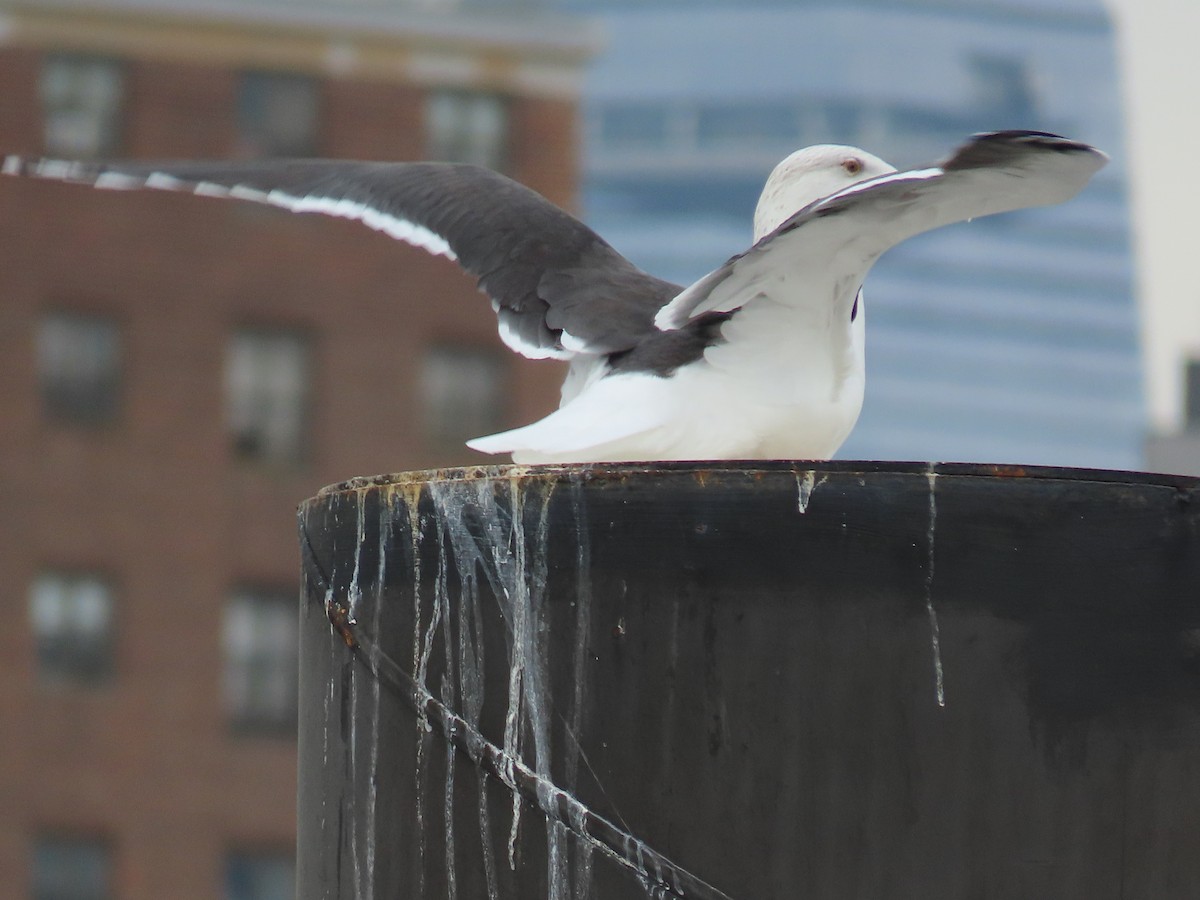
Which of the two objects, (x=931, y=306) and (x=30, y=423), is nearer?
(x=30, y=423)

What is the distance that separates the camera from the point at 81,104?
31.4 metres

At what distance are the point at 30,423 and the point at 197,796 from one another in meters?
5.73

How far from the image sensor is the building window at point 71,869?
2955cm

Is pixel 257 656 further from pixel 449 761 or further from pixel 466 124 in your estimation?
pixel 449 761

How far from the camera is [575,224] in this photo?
20.7 ft

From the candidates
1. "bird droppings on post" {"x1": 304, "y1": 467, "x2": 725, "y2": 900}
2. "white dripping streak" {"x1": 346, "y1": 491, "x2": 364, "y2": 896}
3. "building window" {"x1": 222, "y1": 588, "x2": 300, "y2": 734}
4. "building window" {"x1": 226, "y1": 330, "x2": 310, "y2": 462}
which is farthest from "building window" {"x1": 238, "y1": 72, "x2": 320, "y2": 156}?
"bird droppings on post" {"x1": 304, "y1": 467, "x2": 725, "y2": 900}

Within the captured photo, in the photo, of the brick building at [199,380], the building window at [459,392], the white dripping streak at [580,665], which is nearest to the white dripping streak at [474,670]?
the white dripping streak at [580,665]

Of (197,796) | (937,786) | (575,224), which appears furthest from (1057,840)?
(197,796)

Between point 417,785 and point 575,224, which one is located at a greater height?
point 575,224

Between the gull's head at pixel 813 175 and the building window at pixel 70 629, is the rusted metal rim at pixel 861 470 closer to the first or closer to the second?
the gull's head at pixel 813 175

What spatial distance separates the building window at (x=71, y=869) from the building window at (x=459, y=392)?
25.2 feet

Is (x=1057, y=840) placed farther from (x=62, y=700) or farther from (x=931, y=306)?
(x=931, y=306)

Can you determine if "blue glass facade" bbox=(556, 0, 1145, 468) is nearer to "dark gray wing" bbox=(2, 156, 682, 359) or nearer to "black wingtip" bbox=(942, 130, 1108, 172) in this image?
"dark gray wing" bbox=(2, 156, 682, 359)

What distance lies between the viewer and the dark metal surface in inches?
129
